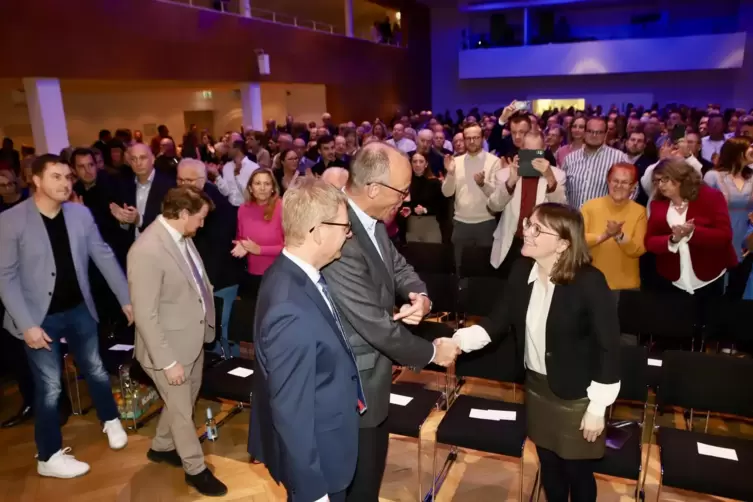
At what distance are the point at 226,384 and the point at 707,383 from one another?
107 inches

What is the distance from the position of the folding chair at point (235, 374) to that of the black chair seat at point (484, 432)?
111 centimetres

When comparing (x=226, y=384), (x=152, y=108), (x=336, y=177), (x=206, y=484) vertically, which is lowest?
(x=206, y=484)

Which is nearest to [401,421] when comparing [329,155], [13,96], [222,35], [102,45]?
[329,155]

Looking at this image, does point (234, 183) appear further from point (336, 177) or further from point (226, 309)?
point (336, 177)

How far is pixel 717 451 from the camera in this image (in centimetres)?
265

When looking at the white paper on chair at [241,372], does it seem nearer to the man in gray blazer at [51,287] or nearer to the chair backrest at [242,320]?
the chair backrest at [242,320]

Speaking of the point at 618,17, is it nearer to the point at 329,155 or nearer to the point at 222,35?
the point at 222,35

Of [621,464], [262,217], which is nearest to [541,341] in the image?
[621,464]

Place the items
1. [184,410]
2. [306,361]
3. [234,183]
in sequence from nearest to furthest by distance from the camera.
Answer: [306,361] → [184,410] → [234,183]

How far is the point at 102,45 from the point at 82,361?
7032 millimetres

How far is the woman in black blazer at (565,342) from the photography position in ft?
7.16

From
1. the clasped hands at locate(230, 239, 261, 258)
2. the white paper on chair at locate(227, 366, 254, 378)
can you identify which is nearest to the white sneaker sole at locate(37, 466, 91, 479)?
the white paper on chair at locate(227, 366, 254, 378)

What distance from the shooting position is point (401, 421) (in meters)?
3.02

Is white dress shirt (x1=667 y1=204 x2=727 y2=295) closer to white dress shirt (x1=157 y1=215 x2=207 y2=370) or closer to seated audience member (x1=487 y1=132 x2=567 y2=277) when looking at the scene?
seated audience member (x1=487 y1=132 x2=567 y2=277)
